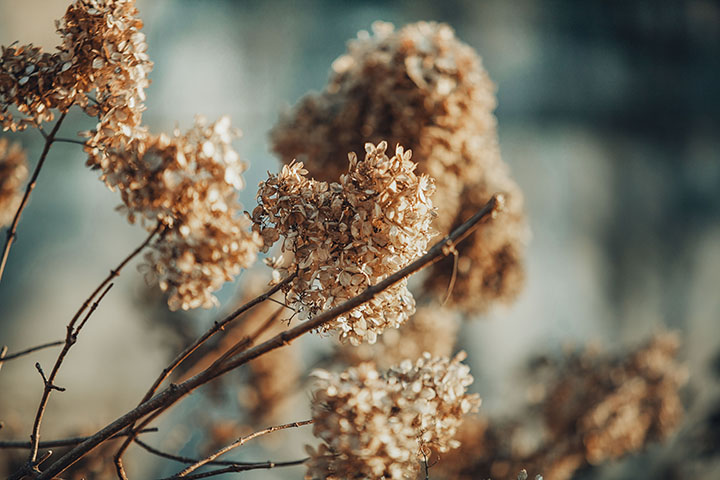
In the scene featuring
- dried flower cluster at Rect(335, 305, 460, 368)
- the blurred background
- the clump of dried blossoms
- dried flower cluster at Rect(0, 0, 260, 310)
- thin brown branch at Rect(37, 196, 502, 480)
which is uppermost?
the blurred background

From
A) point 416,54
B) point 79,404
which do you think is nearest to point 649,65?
point 416,54

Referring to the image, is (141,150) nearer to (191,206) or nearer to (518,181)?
(191,206)

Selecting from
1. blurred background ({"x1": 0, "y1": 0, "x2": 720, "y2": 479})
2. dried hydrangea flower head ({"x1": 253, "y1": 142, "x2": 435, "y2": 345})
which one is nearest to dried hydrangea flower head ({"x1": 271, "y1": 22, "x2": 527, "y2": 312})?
dried hydrangea flower head ({"x1": 253, "y1": 142, "x2": 435, "y2": 345})

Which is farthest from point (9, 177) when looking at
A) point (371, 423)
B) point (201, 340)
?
point (371, 423)

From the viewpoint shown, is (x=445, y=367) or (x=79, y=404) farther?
(x=79, y=404)

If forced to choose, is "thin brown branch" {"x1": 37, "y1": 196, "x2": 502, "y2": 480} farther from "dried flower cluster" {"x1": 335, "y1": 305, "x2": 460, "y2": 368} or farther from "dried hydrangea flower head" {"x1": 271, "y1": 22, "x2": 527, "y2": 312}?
"dried flower cluster" {"x1": 335, "y1": 305, "x2": 460, "y2": 368}

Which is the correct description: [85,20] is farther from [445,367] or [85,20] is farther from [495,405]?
[495,405]

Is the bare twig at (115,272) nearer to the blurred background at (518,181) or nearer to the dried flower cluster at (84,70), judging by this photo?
the dried flower cluster at (84,70)
